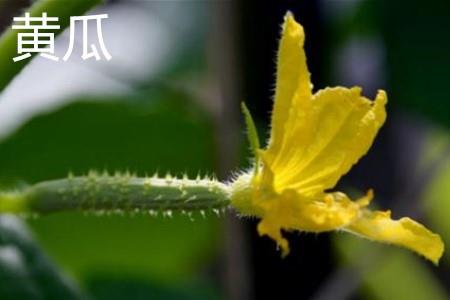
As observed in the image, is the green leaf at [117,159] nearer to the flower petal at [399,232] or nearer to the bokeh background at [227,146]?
the bokeh background at [227,146]

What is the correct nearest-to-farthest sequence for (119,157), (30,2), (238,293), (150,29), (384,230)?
(384,230), (30,2), (238,293), (119,157), (150,29)

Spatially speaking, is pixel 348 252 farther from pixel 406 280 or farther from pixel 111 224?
pixel 111 224

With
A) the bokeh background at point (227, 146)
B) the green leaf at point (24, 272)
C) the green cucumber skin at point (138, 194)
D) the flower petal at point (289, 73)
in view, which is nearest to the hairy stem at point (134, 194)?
the green cucumber skin at point (138, 194)

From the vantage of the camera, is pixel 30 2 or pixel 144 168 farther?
pixel 144 168

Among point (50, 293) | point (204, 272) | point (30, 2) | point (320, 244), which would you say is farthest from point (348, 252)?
point (30, 2)

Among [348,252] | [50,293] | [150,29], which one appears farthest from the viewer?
[150,29]
